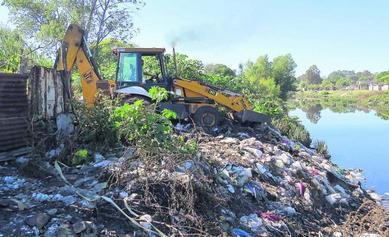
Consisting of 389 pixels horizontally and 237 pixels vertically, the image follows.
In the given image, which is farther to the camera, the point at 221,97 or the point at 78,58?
the point at 221,97

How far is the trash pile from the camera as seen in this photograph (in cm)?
410

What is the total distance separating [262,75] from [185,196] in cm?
4466

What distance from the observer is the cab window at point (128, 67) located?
9461mm

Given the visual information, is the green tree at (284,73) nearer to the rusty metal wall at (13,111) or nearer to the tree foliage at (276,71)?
the tree foliage at (276,71)

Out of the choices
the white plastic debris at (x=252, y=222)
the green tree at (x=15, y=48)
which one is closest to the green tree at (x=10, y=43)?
the green tree at (x=15, y=48)

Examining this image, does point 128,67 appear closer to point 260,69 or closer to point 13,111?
point 13,111

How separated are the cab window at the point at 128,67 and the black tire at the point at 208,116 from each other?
5.03 feet

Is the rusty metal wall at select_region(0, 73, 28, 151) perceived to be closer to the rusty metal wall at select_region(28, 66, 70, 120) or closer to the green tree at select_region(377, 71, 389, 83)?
the rusty metal wall at select_region(28, 66, 70, 120)

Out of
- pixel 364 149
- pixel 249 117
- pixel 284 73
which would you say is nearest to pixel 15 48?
pixel 249 117

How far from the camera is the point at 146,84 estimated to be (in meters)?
9.51

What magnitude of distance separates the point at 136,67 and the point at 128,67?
0.20 metres

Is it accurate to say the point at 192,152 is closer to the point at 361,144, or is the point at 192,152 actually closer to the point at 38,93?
the point at 38,93

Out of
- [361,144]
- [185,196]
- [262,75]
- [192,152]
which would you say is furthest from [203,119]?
[262,75]

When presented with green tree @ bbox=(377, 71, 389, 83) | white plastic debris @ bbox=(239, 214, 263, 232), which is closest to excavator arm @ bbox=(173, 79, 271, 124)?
white plastic debris @ bbox=(239, 214, 263, 232)
